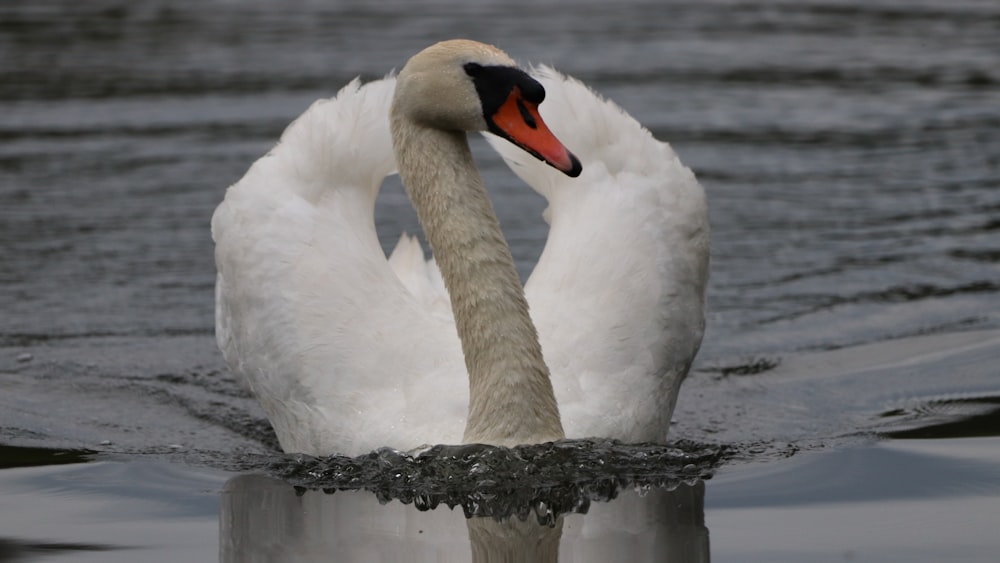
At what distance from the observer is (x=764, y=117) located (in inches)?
567

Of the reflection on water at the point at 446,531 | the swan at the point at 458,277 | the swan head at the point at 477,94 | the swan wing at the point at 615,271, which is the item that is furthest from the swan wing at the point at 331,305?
the swan head at the point at 477,94

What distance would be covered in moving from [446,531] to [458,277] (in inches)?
43.3

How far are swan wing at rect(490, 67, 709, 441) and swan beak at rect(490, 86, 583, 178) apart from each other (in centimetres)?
111

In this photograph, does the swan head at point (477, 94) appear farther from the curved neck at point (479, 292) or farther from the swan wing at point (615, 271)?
the swan wing at point (615, 271)

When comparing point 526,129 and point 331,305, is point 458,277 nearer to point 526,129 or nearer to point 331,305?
point 526,129

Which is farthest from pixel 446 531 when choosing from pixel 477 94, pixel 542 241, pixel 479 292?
pixel 542 241

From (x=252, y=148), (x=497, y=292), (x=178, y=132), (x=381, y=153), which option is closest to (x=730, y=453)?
(x=497, y=292)

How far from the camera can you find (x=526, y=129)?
247 inches

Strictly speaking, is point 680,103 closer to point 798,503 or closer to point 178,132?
point 178,132

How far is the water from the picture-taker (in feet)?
20.7

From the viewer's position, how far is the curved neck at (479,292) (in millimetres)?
6434

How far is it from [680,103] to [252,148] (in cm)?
378

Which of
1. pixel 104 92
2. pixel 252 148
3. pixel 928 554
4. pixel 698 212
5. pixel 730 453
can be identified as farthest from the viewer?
pixel 104 92

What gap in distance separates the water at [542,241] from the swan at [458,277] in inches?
11.2
